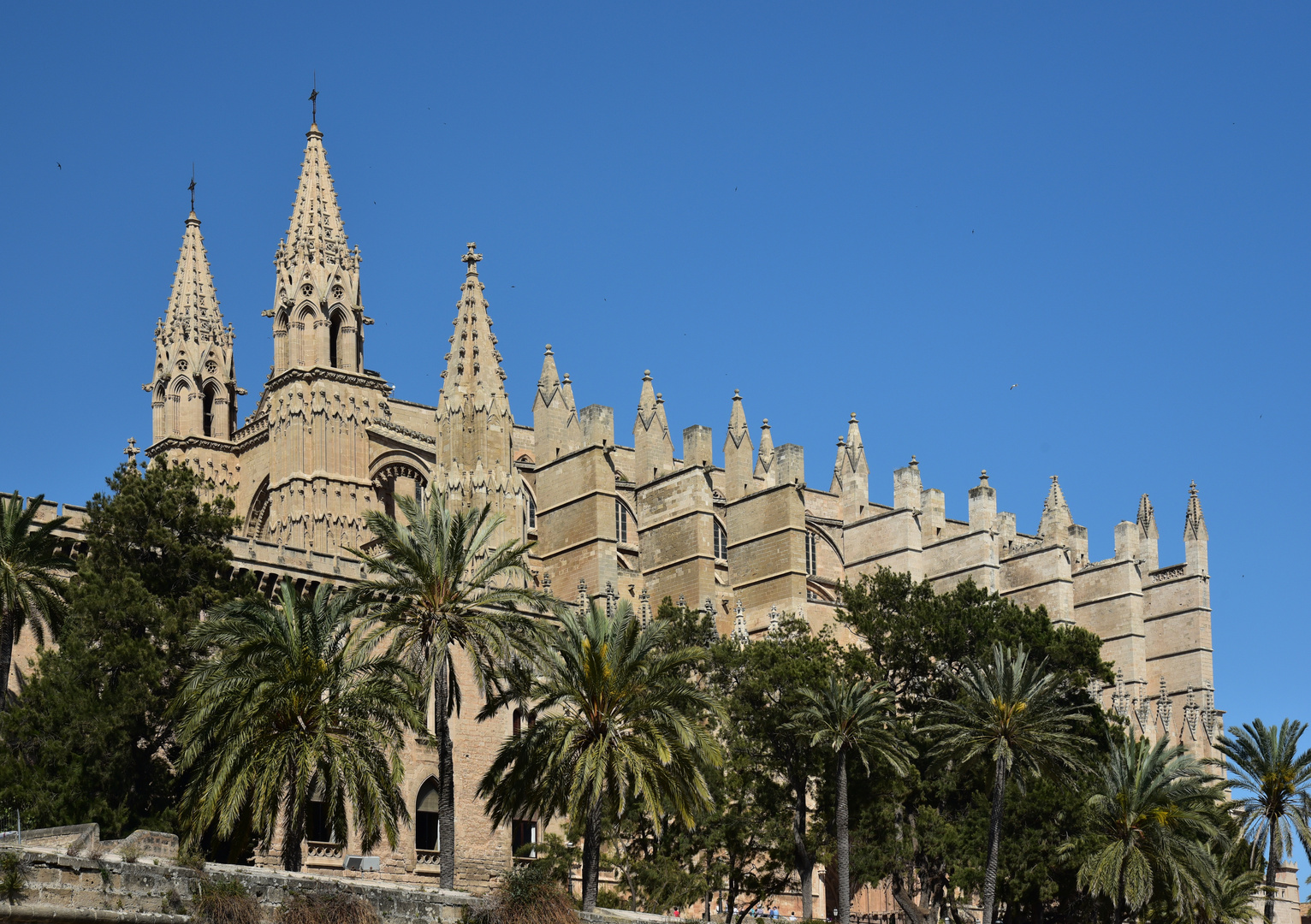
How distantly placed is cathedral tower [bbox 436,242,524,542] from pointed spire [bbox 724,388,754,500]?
1447 cm

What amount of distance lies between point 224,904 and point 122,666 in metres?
12.7

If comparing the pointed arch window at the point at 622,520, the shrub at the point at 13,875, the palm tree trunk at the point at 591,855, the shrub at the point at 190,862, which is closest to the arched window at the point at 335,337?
the pointed arch window at the point at 622,520

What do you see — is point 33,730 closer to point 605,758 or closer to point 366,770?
point 366,770

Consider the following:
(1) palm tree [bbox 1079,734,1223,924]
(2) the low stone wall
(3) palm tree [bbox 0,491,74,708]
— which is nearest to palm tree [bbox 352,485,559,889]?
(2) the low stone wall

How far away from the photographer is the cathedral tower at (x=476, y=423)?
50.6 metres

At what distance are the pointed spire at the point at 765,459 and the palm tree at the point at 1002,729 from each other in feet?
61.4

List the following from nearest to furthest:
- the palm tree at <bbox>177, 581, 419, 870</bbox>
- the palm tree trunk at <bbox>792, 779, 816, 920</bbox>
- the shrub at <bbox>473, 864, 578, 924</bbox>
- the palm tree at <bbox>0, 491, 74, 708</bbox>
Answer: the shrub at <bbox>473, 864, 578, 924</bbox>
the palm tree at <bbox>177, 581, 419, 870</bbox>
the palm tree at <bbox>0, 491, 74, 708</bbox>
the palm tree trunk at <bbox>792, 779, 816, 920</bbox>

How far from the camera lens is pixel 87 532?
4134 centimetres

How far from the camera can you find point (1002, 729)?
43562 mm

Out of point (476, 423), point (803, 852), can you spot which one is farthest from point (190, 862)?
point (476, 423)

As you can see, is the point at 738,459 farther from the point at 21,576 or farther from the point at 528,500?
the point at 21,576

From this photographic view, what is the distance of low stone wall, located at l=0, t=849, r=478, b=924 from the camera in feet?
82.0

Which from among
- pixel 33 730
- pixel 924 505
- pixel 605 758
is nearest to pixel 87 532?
pixel 33 730

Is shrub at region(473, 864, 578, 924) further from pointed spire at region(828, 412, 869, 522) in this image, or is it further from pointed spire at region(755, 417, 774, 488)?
pointed spire at region(828, 412, 869, 522)
